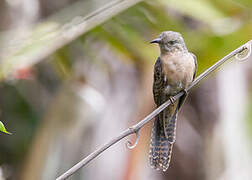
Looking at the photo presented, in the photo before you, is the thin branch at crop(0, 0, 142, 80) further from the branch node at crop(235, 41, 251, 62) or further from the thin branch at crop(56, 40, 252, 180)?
the branch node at crop(235, 41, 251, 62)

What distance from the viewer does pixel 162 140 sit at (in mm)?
3191

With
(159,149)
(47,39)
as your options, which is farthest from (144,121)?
(47,39)

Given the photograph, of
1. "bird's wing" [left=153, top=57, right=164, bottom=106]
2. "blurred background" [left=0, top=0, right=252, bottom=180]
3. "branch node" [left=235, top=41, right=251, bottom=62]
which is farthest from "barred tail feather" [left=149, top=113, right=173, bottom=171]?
"branch node" [left=235, top=41, right=251, bottom=62]

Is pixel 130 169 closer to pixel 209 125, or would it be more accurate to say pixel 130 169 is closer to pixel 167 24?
pixel 167 24

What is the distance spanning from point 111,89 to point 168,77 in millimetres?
1560

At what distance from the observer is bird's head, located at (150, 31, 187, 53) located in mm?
3051

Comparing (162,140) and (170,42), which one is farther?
(162,140)

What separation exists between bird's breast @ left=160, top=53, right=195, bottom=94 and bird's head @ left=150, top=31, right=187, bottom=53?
0.04 metres

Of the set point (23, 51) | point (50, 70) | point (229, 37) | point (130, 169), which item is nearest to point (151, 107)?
point (130, 169)

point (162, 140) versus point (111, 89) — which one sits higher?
point (162, 140)

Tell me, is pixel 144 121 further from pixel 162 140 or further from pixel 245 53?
pixel 162 140

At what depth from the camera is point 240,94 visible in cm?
399

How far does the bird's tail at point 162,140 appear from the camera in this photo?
A: 3.04 meters

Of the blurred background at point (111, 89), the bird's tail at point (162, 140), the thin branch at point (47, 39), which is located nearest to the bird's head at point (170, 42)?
the blurred background at point (111, 89)
